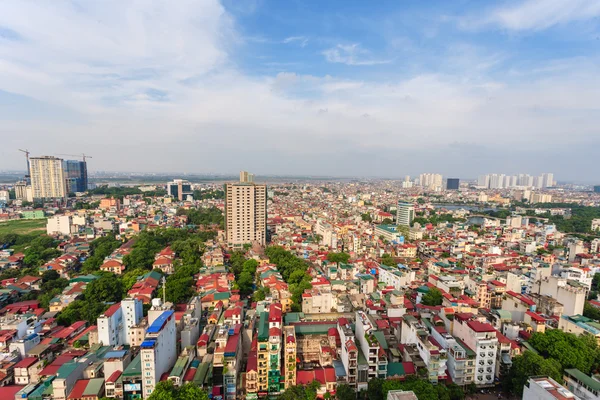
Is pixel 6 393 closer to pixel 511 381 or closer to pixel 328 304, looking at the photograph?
pixel 328 304

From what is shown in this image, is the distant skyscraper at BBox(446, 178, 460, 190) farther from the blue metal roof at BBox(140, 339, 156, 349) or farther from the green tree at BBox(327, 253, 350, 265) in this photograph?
the blue metal roof at BBox(140, 339, 156, 349)

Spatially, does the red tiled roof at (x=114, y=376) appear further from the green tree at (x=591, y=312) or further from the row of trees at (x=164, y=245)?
the green tree at (x=591, y=312)

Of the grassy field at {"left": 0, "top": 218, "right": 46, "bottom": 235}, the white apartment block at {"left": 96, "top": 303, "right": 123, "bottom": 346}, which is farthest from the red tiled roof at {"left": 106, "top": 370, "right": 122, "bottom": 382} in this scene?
the grassy field at {"left": 0, "top": 218, "right": 46, "bottom": 235}

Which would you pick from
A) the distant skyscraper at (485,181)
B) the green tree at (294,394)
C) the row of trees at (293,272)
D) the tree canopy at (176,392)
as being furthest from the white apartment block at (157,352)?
the distant skyscraper at (485,181)

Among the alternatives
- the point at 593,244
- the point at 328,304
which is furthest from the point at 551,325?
the point at 593,244

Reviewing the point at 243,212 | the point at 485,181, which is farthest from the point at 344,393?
the point at 485,181

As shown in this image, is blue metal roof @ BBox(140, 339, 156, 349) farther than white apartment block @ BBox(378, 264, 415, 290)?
No

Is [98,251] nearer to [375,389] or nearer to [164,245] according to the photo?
[164,245]
